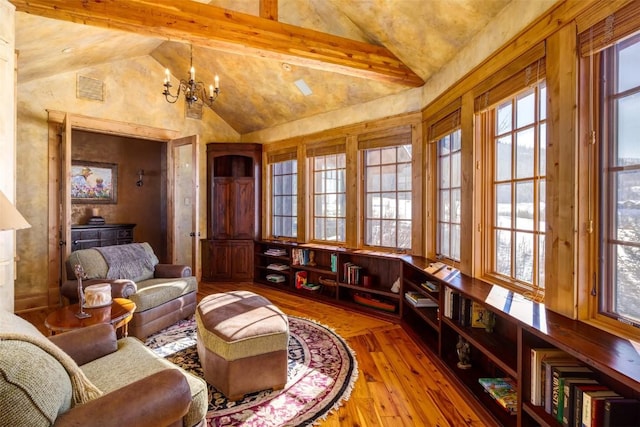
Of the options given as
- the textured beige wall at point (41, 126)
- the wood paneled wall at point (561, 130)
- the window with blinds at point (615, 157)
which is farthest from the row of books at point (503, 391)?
the textured beige wall at point (41, 126)

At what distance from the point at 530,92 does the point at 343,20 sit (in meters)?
2.14

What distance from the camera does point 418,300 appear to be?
3301 mm

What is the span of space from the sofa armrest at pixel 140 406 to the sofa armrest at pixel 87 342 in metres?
0.77

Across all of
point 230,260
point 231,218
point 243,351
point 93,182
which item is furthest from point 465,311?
point 93,182

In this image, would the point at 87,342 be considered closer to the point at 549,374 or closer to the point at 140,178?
the point at 549,374

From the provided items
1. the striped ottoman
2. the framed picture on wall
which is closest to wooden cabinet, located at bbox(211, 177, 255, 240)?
the framed picture on wall

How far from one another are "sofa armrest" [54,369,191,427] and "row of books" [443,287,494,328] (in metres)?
2.01

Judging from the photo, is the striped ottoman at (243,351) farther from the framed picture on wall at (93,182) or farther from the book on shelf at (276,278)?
the framed picture on wall at (93,182)

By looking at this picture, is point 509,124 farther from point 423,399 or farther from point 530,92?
point 423,399

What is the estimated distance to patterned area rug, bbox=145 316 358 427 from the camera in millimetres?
2016

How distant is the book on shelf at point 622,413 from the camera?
129cm

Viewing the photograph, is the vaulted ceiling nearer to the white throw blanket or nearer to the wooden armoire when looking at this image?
the wooden armoire

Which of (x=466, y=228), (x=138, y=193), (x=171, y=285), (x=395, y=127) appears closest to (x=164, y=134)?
(x=138, y=193)

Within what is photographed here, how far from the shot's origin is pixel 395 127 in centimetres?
402
